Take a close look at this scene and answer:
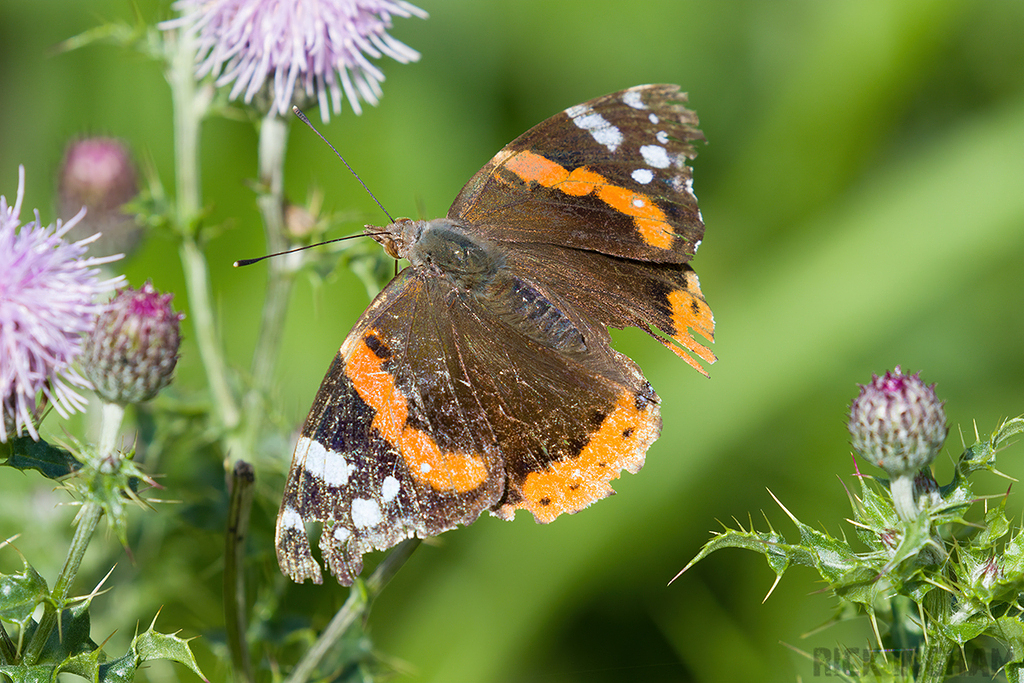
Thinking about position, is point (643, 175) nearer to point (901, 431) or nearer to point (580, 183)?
point (580, 183)

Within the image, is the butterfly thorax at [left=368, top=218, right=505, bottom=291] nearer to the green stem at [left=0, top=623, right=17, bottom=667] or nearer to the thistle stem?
the thistle stem

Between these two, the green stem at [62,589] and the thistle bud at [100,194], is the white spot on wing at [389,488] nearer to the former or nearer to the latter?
the green stem at [62,589]

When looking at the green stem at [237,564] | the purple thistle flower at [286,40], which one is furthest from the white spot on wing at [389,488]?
the purple thistle flower at [286,40]

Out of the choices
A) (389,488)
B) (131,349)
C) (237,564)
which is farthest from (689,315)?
(131,349)

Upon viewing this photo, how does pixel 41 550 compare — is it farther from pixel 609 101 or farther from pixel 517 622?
pixel 609 101

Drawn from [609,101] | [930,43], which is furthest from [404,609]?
[930,43]

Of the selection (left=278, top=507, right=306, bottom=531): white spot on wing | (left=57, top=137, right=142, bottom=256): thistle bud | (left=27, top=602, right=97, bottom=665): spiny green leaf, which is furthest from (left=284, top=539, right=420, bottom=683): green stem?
(left=57, top=137, right=142, bottom=256): thistle bud
